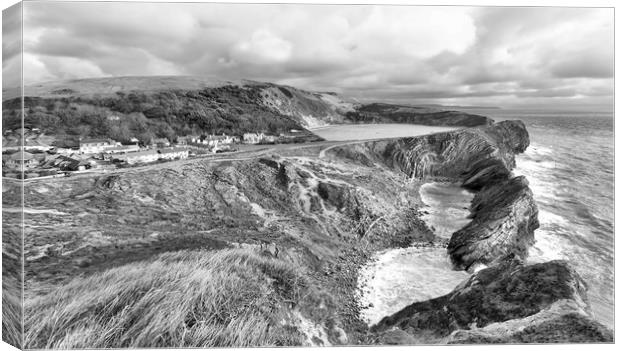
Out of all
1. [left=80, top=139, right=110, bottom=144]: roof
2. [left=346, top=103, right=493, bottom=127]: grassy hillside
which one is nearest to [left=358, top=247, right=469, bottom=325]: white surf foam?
[left=346, top=103, right=493, bottom=127]: grassy hillside

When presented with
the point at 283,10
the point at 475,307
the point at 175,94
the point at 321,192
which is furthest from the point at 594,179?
the point at 175,94

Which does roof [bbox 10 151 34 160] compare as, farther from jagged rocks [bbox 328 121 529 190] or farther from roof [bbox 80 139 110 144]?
jagged rocks [bbox 328 121 529 190]

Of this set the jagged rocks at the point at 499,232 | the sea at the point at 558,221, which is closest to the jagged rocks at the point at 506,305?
the sea at the point at 558,221

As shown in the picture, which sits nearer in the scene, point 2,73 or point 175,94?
point 2,73

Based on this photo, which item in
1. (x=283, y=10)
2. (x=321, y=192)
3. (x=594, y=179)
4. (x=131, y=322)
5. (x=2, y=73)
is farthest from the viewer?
(x=321, y=192)

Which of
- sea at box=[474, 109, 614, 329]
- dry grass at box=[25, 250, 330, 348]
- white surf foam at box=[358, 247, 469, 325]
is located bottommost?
white surf foam at box=[358, 247, 469, 325]

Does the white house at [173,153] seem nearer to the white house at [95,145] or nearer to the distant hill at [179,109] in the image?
the distant hill at [179,109]

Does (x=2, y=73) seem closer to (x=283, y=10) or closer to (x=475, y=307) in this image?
(x=283, y=10)
